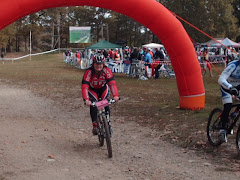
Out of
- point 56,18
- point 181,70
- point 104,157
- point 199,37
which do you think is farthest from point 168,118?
point 56,18

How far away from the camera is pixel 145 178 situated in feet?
16.9

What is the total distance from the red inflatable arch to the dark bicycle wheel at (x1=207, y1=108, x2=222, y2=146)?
10.6 feet

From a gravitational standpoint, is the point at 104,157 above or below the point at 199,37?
below

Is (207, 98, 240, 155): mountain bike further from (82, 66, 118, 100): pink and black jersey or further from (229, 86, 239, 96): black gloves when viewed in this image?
(82, 66, 118, 100): pink and black jersey

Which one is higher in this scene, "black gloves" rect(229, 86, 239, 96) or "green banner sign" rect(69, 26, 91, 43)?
"green banner sign" rect(69, 26, 91, 43)

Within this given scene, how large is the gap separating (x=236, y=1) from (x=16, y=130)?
5135cm

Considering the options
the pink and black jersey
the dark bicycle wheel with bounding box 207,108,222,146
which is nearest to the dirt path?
the dark bicycle wheel with bounding box 207,108,222,146

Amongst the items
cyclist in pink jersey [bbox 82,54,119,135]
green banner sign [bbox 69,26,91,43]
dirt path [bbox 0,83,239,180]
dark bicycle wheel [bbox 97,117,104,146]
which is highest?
green banner sign [bbox 69,26,91,43]

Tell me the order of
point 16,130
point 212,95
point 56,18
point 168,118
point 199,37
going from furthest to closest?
point 56,18
point 199,37
point 212,95
point 168,118
point 16,130

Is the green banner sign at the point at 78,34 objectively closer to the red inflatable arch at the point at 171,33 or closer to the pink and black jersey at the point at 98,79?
the red inflatable arch at the point at 171,33

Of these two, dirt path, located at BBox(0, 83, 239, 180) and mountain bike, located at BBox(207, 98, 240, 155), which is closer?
dirt path, located at BBox(0, 83, 239, 180)

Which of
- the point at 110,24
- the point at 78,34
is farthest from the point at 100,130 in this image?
the point at 110,24

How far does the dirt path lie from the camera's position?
5297mm

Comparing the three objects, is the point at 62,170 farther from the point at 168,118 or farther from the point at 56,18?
the point at 56,18
